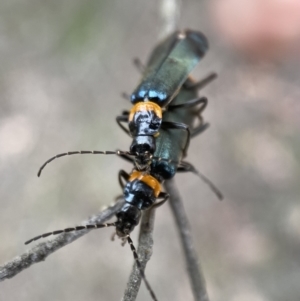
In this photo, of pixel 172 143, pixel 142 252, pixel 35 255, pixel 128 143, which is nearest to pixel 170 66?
pixel 172 143

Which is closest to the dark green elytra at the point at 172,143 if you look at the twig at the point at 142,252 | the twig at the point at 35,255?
the twig at the point at 142,252

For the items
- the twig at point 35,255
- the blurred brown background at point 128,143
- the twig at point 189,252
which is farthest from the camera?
the blurred brown background at point 128,143

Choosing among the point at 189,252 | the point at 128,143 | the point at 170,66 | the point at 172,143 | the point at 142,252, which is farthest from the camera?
the point at 128,143

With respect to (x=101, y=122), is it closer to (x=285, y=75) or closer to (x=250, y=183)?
(x=250, y=183)

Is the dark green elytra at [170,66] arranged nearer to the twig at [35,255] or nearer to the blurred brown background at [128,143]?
the blurred brown background at [128,143]

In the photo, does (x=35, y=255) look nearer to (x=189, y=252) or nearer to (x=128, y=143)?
(x=189, y=252)

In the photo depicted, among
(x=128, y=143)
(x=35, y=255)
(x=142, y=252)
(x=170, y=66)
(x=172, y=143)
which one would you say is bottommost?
(x=142, y=252)
